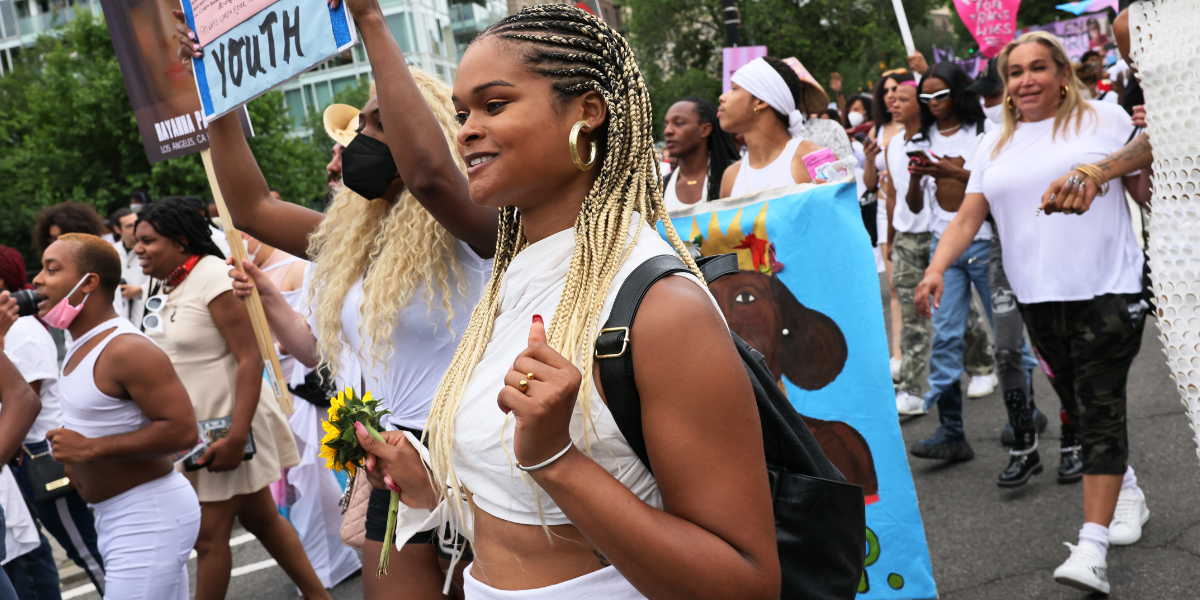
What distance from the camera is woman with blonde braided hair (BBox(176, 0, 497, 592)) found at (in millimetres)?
2385

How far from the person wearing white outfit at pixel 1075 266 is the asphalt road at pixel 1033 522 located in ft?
0.94

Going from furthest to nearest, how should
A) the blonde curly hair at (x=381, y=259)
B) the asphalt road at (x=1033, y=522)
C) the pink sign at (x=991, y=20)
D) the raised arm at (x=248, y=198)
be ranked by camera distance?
the pink sign at (x=991, y=20), the asphalt road at (x=1033, y=522), the raised arm at (x=248, y=198), the blonde curly hair at (x=381, y=259)

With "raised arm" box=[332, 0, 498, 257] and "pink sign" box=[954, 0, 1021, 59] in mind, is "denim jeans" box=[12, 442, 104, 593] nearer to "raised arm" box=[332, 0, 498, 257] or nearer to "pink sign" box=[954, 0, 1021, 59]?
"raised arm" box=[332, 0, 498, 257]

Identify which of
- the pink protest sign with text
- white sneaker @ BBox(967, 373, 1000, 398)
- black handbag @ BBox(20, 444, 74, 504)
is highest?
the pink protest sign with text

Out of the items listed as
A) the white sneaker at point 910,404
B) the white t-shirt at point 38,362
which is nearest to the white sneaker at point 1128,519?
the white sneaker at point 910,404

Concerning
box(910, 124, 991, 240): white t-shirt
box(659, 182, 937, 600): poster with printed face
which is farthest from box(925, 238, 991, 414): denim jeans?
box(659, 182, 937, 600): poster with printed face

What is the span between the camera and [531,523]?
155 centimetres

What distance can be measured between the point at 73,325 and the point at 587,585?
317 cm

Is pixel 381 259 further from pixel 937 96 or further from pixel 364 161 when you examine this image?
pixel 937 96

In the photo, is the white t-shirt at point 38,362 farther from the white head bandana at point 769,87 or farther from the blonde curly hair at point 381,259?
the white head bandana at point 769,87

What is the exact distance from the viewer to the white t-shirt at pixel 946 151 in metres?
5.90

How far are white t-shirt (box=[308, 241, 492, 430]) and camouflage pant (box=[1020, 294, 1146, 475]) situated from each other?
2.52 meters

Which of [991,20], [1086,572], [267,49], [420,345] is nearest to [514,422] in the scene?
[420,345]

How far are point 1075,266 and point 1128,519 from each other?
119 cm
